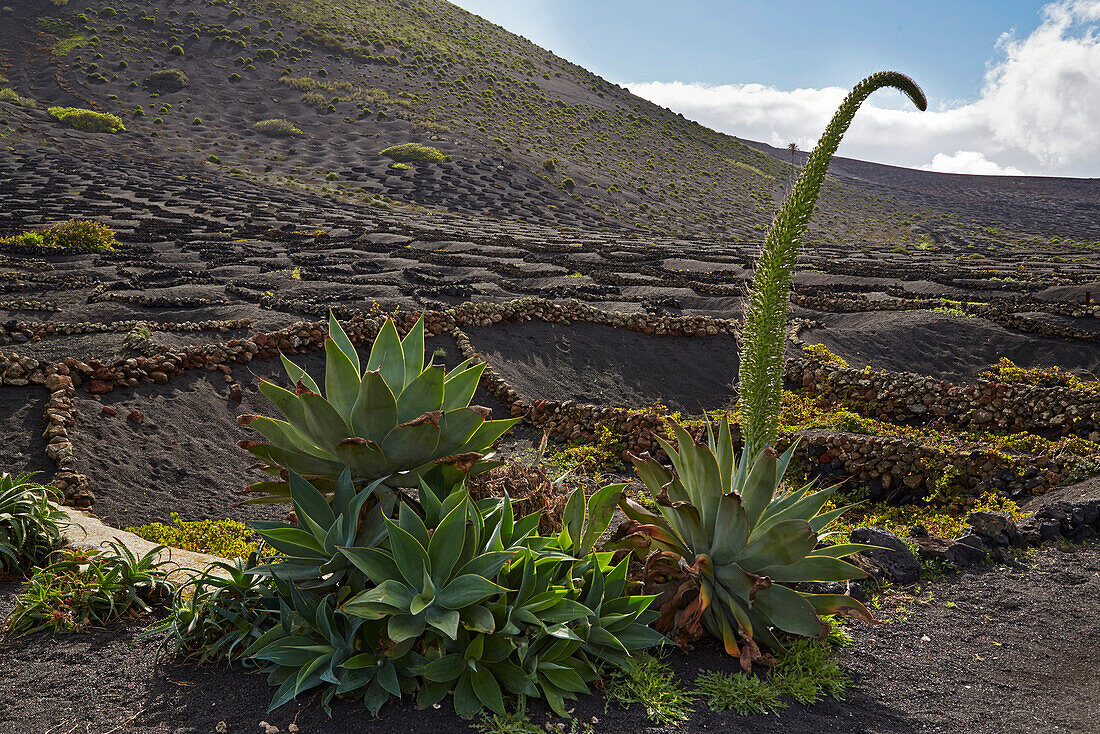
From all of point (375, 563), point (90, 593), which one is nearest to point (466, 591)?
point (375, 563)

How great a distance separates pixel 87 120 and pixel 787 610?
Answer: 52153 mm

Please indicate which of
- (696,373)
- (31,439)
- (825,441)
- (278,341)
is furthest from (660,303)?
(31,439)

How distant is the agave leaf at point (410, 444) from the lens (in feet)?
9.82

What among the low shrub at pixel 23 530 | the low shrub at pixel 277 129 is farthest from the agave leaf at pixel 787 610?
the low shrub at pixel 277 129

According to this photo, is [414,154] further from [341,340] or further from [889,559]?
[889,559]

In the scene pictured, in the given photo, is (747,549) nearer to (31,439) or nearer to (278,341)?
(31,439)

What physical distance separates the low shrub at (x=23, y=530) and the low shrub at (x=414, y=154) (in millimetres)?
45302

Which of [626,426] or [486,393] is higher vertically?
[626,426]

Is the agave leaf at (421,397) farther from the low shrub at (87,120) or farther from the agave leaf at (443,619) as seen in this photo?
the low shrub at (87,120)

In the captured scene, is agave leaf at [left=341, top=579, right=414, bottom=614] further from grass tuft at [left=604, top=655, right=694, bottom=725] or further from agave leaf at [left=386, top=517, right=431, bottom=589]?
grass tuft at [left=604, top=655, right=694, bottom=725]

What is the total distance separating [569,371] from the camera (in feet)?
32.1

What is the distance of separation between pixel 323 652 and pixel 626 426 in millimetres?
5490

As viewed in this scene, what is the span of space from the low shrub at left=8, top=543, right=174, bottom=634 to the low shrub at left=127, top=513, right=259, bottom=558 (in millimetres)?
1218

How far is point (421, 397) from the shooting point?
3.18 metres
